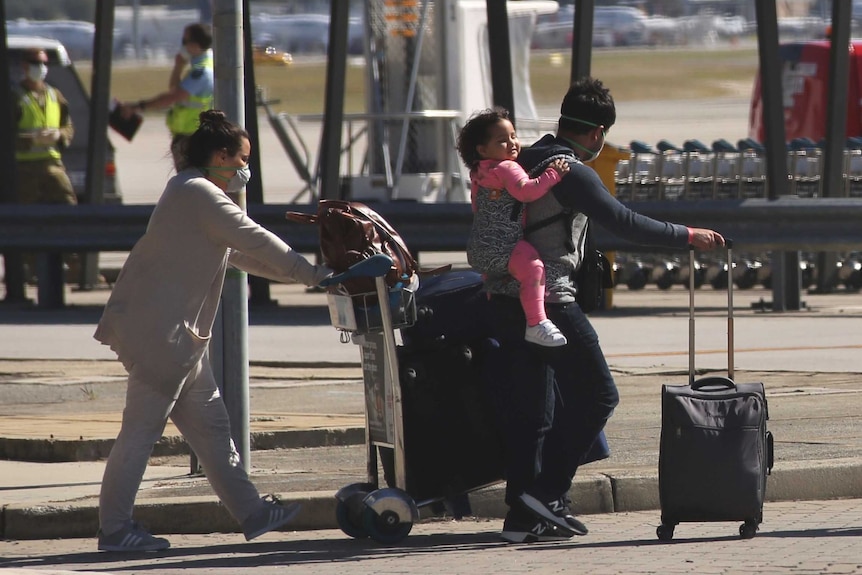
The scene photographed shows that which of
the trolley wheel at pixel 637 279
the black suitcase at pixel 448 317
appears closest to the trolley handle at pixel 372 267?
the black suitcase at pixel 448 317

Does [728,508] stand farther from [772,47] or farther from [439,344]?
[772,47]

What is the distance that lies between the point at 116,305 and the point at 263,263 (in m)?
0.57

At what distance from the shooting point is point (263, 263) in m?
6.99

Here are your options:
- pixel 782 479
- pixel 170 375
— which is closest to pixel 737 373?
pixel 782 479

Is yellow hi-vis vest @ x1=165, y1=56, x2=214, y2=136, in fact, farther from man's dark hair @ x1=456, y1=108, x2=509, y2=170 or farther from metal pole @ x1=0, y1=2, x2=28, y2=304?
man's dark hair @ x1=456, y1=108, x2=509, y2=170

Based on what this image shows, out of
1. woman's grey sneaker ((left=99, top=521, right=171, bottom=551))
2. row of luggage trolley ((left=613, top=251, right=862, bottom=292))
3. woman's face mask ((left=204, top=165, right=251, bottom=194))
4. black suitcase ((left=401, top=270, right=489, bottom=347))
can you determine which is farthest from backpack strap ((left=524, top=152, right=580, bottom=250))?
row of luggage trolley ((left=613, top=251, right=862, bottom=292))

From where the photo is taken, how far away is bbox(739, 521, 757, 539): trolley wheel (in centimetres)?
690

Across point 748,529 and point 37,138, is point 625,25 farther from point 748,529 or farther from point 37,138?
point 748,529

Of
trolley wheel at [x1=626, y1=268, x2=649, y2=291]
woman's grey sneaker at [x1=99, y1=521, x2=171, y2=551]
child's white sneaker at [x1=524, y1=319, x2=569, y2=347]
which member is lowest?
trolley wheel at [x1=626, y1=268, x2=649, y2=291]

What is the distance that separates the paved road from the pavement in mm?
140

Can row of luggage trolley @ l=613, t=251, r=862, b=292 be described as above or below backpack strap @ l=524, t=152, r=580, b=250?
below

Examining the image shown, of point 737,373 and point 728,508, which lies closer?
point 728,508

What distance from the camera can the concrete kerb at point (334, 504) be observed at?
7418 mm

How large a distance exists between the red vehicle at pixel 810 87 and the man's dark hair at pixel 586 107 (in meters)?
14.5
